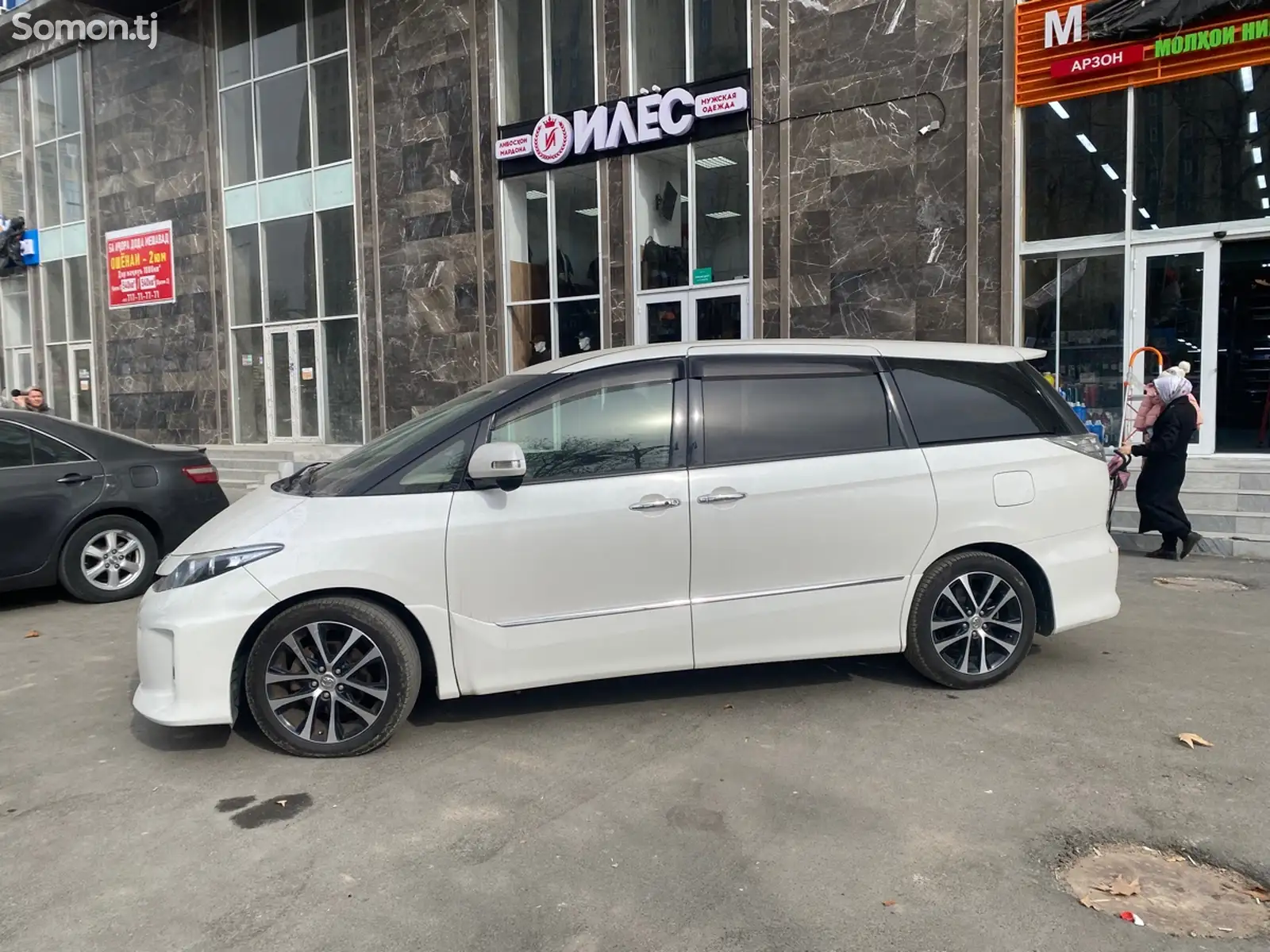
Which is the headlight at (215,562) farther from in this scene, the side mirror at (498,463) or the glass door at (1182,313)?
the glass door at (1182,313)

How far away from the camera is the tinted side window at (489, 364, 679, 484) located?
436cm

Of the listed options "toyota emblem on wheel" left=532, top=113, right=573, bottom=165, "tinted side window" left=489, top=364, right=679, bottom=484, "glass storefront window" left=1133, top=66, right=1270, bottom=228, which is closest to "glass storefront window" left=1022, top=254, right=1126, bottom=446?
"glass storefront window" left=1133, top=66, right=1270, bottom=228

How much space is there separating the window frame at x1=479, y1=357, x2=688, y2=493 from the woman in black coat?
5.67 metres

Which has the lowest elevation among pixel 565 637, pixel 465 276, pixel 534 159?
pixel 565 637

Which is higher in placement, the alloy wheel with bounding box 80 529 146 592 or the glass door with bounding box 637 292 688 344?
the glass door with bounding box 637 292 688 344

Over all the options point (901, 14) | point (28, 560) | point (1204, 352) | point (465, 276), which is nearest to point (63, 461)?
point (28, 560)

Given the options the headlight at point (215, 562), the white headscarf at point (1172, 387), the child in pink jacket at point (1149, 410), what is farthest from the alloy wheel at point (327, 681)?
the child in pink jacket at point (1149, 410)

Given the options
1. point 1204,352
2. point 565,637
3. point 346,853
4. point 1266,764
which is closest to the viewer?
point 346,853

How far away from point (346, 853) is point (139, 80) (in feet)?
72.4

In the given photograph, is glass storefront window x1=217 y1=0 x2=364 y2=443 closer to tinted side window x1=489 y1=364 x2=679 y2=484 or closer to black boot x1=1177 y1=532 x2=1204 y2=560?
black boot x1=1177 y1=532 x2=1204 y2=560

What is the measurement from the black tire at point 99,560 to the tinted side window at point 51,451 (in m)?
0.50

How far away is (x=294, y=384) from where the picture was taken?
18203 millimetres

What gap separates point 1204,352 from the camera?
1041cm

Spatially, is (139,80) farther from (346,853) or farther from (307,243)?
(346,853)
